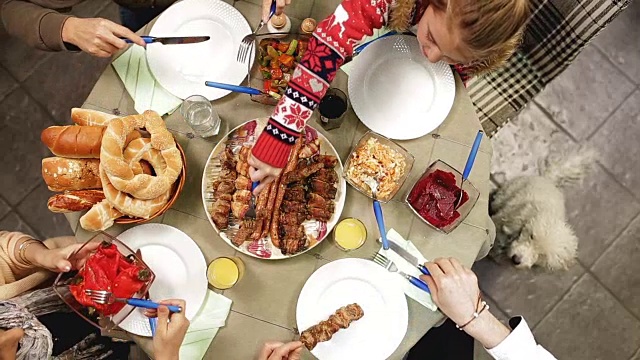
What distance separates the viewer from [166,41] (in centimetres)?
187

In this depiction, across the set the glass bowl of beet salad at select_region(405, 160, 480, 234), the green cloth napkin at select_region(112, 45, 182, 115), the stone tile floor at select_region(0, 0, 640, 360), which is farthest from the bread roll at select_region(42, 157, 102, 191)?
→ the stone tile floor at select_region(0, 0, 640, 360)

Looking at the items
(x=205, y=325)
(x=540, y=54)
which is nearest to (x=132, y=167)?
(x=205, y=325)

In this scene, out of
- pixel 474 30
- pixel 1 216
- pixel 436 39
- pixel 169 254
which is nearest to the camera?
pixel 474 30

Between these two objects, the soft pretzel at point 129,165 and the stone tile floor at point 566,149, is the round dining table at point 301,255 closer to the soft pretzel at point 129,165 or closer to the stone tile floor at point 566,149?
the soft pretzel at point 129,165

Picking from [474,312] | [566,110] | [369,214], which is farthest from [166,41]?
[566,110]

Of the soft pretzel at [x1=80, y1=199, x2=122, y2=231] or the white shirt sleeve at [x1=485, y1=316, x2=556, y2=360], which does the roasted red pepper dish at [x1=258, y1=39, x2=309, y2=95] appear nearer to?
the soft pretzel at [x1=80, y1=199, x2=122, y2=231]

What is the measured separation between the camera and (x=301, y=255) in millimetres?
1818

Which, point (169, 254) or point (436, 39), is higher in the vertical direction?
point (436, 39)

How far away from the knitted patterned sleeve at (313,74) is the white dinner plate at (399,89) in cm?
16

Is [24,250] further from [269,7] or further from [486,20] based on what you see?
[486,20]

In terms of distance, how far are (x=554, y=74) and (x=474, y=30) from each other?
922 mm

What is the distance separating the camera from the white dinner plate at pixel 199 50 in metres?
1.88

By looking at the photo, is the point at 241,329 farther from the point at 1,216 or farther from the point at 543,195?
the point at 1,216

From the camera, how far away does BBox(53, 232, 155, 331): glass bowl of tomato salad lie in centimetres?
163
